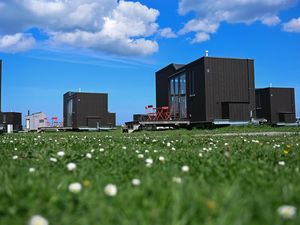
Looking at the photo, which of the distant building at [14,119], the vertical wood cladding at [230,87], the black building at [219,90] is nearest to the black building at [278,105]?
the black building at [219,90]

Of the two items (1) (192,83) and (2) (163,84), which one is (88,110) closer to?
(2) (163,84)

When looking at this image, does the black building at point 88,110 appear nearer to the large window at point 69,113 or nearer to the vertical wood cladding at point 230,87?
the large window at point 69,113

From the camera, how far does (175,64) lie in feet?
139

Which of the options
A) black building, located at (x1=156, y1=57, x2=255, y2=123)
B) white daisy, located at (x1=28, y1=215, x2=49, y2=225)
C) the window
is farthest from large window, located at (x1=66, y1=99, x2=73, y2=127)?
white daisy, located at (x1=28, y1=215, x2=49, y2=225)

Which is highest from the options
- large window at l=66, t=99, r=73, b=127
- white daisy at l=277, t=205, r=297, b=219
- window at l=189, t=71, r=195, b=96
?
window at l=189, t=71, r=195, b=96

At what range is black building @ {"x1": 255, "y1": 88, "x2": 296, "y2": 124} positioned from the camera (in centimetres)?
4469

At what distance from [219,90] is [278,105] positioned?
1516cm

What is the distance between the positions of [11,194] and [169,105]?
39.8 m

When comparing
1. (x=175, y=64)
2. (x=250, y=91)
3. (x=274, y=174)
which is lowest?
(x=274, y=174)

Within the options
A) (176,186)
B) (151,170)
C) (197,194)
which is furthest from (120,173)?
(197,194)

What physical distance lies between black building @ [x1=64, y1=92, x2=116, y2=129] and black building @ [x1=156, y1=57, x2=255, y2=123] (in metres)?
19.6

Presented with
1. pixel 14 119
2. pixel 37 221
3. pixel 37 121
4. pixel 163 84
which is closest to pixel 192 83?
pixel 163 84

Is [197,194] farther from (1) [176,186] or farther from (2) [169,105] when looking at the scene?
(2) [169,105]

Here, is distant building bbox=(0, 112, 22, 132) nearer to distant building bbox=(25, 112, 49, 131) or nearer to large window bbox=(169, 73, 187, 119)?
distant building bbox=(25, 112, 49, 131)
